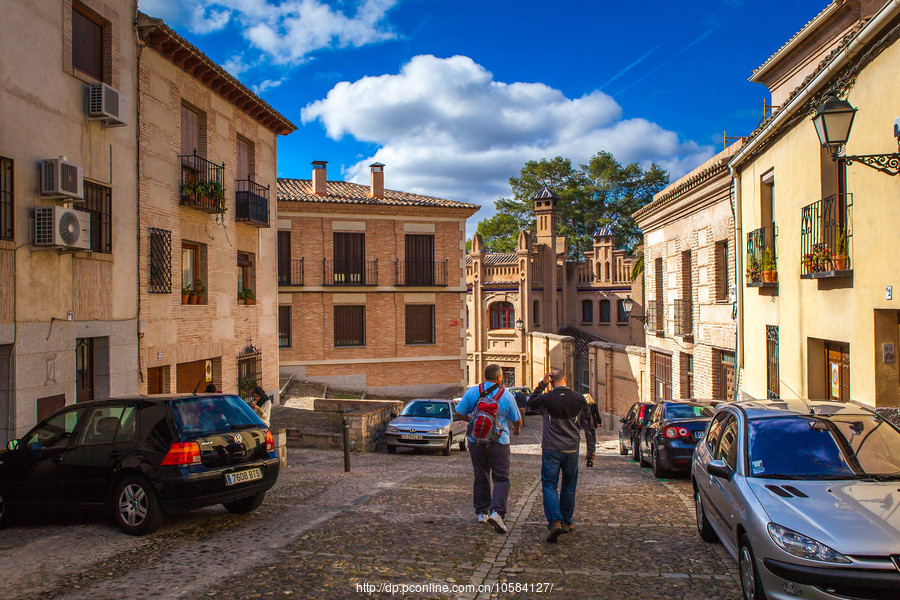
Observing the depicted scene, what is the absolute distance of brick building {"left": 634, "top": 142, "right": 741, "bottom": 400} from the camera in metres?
16.9

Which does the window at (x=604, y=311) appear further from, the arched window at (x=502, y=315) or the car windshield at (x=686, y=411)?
the car windshield at (x=686, y=411)

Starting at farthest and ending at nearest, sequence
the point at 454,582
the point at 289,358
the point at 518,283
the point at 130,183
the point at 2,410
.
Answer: the point at 518,283 → the point at 289,358 → the point at 130,183 → the point at 2,410 → the point at 454,582

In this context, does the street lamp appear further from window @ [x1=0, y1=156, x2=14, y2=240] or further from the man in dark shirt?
window @ [x1=0, y1=156, x2=14, y2=240]

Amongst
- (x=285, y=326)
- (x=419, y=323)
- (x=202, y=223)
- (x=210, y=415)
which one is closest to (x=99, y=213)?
(x=202, y=223)

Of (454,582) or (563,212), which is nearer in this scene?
(454,582)

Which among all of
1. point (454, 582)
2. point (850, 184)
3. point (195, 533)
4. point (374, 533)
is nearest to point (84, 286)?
point (195, 533)

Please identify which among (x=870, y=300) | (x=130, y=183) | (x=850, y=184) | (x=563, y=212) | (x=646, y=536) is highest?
(x=563, y=212)

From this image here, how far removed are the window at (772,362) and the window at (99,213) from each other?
12503 millimetres

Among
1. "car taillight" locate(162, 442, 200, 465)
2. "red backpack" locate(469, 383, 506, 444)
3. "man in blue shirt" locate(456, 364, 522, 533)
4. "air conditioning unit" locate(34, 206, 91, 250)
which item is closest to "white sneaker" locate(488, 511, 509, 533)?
"man in blue shirt" locate(456, 364, 522, 533)

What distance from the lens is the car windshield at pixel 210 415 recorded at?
7.26 meters

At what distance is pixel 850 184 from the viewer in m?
9.52

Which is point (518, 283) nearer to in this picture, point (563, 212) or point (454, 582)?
point (563, 212)

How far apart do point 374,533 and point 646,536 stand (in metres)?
2.77

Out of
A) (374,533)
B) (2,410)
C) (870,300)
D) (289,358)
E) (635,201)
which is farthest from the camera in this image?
(635,201)
